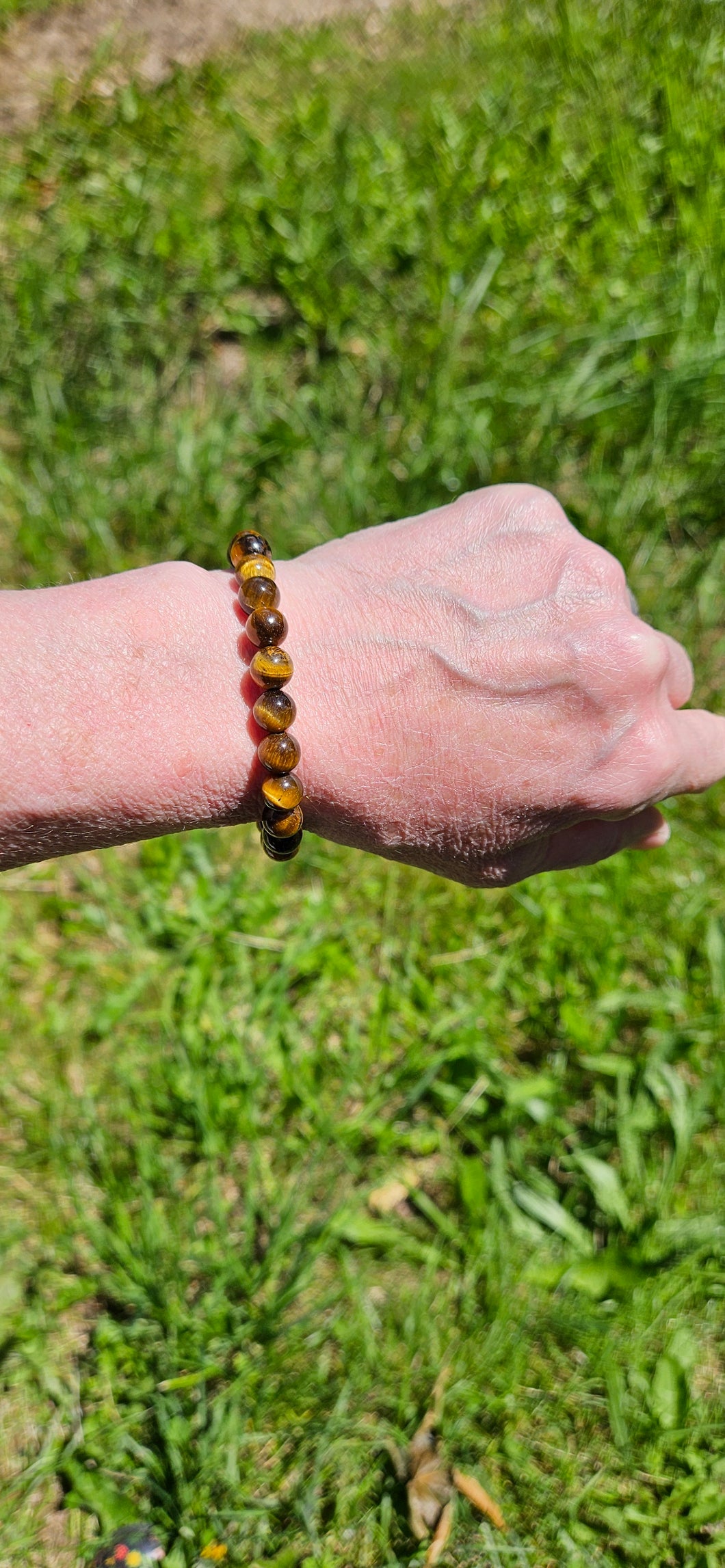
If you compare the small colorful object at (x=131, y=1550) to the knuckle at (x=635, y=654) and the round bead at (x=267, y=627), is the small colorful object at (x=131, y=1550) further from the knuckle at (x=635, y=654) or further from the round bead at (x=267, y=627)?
the knuckle at (x=635, y=654)

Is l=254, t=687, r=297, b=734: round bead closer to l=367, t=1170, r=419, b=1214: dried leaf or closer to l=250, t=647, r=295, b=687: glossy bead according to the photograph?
l=250, t=647, r=295, b=687: glossy bead

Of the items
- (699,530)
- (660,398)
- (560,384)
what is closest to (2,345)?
(560,384)

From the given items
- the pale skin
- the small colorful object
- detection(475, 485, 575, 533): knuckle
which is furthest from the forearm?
the small colorful object

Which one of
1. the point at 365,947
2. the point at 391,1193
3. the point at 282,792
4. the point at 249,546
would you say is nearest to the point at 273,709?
the point at 282,792

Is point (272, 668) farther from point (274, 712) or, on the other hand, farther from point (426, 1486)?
point (426, 1486)

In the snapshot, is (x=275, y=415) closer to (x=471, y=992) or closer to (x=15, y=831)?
(x=471, y=992)

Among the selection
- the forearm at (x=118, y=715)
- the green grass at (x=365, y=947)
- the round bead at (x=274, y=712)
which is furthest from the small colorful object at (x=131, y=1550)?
the round bead at (x=274, y=712)
